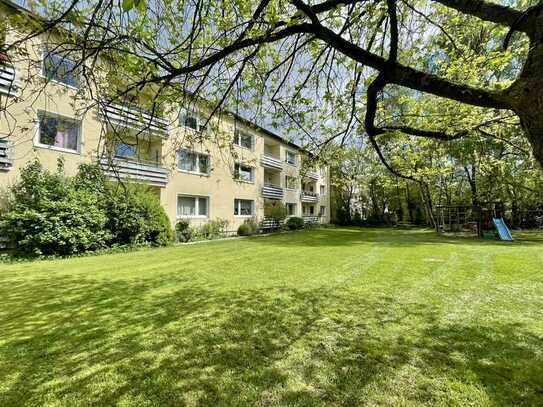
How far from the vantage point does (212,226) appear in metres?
18.5

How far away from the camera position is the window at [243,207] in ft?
72.9

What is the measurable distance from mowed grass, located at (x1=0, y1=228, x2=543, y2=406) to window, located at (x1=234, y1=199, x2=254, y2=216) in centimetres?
1541

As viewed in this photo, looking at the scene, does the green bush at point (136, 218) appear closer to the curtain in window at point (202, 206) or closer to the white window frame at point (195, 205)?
the white window frame at point (195, 205)

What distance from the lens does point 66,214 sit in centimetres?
1029

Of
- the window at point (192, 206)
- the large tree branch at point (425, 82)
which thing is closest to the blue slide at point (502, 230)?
the large tree branch at point (425, 82)

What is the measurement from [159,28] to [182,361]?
425 cm

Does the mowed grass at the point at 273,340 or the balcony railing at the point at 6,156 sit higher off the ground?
the balcony railing at the point at 6,156

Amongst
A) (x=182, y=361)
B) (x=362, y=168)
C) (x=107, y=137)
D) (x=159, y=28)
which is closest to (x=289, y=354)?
(x=182, y=361)

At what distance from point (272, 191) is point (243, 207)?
391 cm

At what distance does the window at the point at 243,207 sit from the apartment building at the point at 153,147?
80 mm

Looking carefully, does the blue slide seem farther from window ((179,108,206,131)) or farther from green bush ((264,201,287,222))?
window ((179,108,206,131))

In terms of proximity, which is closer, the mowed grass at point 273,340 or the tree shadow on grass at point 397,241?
the mowed grass at point 273,340

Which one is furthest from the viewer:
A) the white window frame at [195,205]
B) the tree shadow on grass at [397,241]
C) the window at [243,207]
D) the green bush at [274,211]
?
the green bush at [274,211]

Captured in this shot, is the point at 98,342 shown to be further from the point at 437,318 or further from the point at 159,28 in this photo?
the point at 437,318
